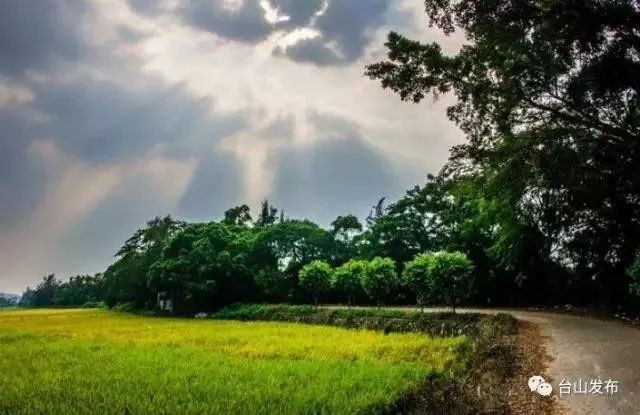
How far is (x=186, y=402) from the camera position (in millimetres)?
6934

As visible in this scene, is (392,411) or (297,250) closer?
(392,411)

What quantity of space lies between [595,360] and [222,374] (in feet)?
20.4

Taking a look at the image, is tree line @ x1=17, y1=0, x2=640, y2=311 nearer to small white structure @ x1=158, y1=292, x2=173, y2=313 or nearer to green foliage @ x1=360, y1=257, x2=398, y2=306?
green foliage @ x1=360, y1=257, x2=398, y2=306

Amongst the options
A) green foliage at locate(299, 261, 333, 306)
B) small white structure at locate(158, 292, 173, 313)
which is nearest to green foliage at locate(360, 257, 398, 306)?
green foliage at locate(299, 261, 333, 306)

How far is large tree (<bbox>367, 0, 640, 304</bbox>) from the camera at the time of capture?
9.95 metres

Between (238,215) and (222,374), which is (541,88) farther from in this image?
(238,215)

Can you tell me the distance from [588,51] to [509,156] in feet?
8.61

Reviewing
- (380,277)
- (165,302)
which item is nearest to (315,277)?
(380,277)

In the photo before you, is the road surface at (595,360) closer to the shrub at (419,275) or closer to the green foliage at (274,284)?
the shrub at (419,275)

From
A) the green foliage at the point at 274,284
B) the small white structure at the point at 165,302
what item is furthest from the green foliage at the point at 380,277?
the small white structure at the point at 165,302

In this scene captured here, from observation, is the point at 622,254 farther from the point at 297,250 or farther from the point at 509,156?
the point at 297,250

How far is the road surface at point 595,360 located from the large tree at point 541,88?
3367 millimetres

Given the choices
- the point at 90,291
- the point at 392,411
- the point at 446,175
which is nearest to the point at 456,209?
the point at 446,175

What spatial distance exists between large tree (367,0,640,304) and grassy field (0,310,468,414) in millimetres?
4663
